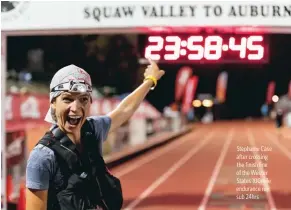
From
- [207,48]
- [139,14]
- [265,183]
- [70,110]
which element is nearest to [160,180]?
[265,183]

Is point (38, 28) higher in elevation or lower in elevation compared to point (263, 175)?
higher

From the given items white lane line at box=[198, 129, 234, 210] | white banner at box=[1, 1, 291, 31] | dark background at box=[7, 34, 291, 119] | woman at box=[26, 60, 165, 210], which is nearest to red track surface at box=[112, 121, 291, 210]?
white lane line at box=[198, 129, 234, 210]

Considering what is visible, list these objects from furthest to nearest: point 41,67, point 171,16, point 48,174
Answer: point 41,67 < point 171,16 < point 48,174

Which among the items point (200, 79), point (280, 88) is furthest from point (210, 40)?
point (280, 88)

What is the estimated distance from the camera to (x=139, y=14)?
3436 mm

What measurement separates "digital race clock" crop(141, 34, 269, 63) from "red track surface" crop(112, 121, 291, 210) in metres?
0.54

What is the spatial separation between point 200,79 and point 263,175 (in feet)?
2.43

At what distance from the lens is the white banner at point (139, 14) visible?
11.1ft

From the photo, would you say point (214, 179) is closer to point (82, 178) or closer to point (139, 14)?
point (139, 14)

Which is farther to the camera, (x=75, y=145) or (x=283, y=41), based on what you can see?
(x=283, y=41)

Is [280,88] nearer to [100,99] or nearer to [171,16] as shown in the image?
[171,16]

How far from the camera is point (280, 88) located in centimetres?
351

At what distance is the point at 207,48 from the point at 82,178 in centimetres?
150

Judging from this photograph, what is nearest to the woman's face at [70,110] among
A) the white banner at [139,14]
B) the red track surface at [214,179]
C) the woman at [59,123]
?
the woman at [59,123]
